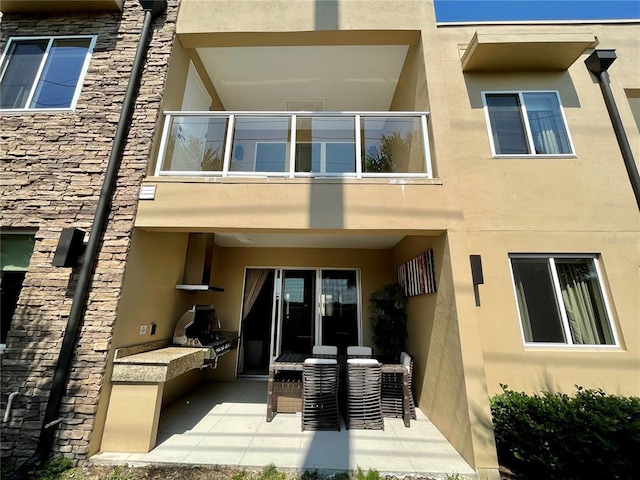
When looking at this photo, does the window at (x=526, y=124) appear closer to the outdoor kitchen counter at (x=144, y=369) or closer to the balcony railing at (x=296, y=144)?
the balcony railing at (x=296, y=144)

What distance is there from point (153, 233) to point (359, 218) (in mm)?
3370

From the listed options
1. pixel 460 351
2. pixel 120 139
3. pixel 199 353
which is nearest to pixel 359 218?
pixel 460 351

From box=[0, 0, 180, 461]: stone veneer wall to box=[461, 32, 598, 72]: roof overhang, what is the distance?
573 centimetres

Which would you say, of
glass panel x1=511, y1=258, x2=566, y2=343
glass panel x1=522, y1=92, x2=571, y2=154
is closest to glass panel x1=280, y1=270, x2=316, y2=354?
glass panel x1=511, y1=258, x2=566, y2=343

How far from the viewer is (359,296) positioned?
283 inches

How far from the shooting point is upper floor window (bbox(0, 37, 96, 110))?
4699mm

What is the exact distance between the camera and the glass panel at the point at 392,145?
4.55 metres

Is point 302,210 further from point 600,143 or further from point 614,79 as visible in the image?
point 614,79

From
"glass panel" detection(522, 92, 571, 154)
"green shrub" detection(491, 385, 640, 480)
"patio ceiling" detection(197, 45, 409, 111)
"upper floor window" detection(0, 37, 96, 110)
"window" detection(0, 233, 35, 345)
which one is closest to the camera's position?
"green shrub" detection(491, 385, 640, 480)

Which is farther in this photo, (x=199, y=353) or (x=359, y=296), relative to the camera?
(x=359, y=296)

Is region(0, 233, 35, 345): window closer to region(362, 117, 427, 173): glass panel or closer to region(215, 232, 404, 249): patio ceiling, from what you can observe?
region(215, 232, 404, 249): patio ceiling

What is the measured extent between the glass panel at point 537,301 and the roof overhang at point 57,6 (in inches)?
333

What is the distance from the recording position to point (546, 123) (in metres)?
5.33

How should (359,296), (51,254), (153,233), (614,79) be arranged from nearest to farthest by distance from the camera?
(51,254) → (153,233) → (614,79) → (359,296)
